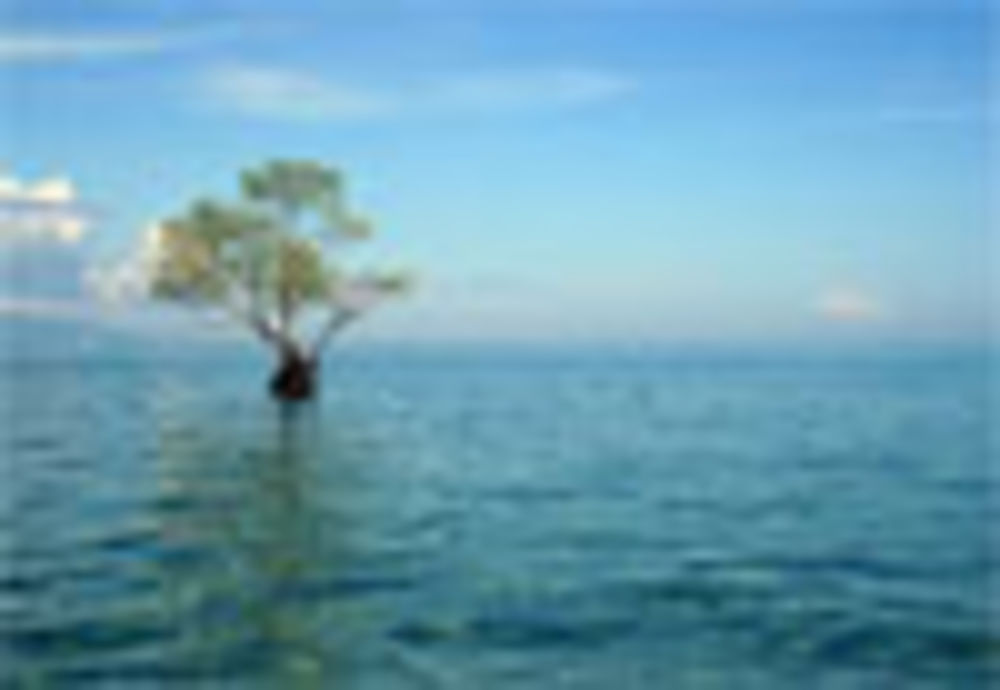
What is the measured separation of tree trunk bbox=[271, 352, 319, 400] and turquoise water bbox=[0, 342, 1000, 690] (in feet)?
47.0

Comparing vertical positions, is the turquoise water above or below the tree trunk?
below

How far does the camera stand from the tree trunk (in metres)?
73.1

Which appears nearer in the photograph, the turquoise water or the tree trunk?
the turquoise water

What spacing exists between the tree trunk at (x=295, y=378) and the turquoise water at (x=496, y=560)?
14320 mm

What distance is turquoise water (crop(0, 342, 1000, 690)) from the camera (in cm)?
1888

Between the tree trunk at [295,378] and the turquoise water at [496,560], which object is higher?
the tree trunk at [295,378]

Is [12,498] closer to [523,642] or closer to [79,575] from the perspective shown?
[79,575]

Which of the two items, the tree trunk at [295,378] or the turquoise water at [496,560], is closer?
the turquoise water at [496,560]

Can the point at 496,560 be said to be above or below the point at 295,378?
below

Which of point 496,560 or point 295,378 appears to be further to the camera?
point 295,378

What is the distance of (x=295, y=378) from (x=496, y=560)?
48225mm

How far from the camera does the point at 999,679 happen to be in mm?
18344

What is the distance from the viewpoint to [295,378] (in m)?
73.9

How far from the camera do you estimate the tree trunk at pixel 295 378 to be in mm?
73125
